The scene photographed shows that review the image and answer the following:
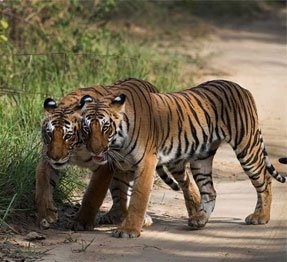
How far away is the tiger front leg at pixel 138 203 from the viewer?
7.07m

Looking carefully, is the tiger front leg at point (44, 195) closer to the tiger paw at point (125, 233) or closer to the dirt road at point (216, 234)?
the dirt road at point (216, 234)

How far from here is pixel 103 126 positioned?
272 inches

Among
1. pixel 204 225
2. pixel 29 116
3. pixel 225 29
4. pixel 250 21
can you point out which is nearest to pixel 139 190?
pixel 204 225

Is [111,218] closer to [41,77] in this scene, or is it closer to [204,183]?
[204,183]

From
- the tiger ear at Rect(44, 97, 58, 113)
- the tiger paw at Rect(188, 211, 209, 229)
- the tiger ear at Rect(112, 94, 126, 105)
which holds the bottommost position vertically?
the tiger paw at Rect(188, 211, 209, 229)

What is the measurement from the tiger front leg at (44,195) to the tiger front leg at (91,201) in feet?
0.82

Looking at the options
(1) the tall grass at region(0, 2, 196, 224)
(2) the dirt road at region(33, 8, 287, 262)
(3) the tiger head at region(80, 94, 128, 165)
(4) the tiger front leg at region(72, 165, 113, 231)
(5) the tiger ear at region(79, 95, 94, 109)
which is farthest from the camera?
(1) the tall grass at region(0, 2, 196, 224)

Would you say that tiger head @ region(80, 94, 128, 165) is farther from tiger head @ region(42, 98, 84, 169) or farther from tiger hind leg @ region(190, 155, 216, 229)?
tiger hind leg @ region(190, 155, 216, 229)

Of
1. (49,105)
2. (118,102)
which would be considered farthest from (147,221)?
(49,105)

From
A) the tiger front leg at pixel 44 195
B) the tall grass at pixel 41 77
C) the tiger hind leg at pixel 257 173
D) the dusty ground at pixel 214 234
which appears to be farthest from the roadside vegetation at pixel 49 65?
the tiger hind leg at pixel 257 173

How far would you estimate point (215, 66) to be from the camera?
→ 16859 mm

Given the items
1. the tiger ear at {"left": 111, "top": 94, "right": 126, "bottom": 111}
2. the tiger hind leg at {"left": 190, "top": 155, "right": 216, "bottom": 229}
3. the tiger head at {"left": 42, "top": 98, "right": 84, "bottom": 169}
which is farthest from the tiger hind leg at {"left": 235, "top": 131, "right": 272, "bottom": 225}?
the tiger head at {"left": 42, "top": 98, "right": 84, "bottom": 169}

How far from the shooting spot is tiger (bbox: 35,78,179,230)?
6887mm

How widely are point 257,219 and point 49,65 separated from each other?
17.0 feet
